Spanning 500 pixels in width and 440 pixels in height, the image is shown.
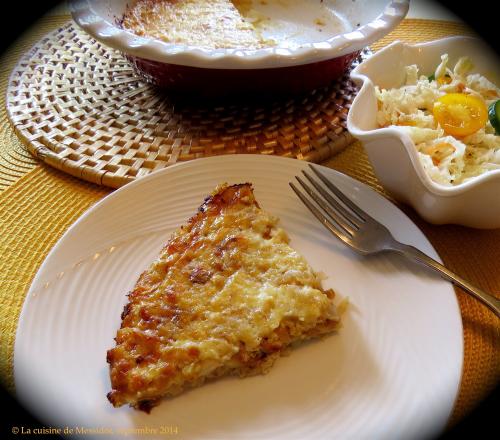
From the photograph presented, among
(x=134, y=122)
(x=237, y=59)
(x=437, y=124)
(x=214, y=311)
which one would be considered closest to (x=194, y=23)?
(x=134, y=122)

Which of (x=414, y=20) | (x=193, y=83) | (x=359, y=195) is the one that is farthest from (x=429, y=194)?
(x=414, y=20)

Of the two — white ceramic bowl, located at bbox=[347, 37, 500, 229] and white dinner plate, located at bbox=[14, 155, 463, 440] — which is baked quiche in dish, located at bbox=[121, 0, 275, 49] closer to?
white ceramic bowl, located at bbox=[347, 37, 500, 229]

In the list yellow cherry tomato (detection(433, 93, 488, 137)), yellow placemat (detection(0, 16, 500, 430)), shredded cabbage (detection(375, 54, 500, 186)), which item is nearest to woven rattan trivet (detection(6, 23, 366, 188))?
yellow placemat (detection(0, 16, 500, 430))

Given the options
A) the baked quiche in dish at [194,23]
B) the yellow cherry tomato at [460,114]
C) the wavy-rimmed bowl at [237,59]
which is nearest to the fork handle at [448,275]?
the yellow cherry tomato at [460,114]

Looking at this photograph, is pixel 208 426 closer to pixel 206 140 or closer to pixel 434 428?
pixel 434 428

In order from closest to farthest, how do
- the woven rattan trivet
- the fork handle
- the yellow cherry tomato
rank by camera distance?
the fork handle < the yellow cherry tomato < the woven rattan trivet

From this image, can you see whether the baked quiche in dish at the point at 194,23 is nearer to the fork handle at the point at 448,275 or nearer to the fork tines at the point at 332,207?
the fork tines at the point at 332,207
